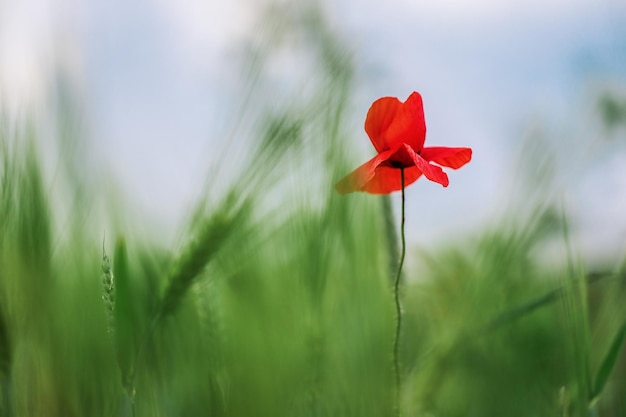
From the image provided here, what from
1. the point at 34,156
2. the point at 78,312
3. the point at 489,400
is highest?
the point at 34,156

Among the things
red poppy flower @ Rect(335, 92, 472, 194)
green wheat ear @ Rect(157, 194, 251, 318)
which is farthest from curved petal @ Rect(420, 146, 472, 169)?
green wheat ear @ Rect(157, 194, 251, 318)

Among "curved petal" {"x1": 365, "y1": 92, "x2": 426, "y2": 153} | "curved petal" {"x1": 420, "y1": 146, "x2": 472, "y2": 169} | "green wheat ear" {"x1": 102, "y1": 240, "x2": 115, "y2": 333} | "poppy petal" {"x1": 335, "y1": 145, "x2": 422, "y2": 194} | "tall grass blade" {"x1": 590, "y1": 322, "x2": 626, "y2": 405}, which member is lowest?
"tall grass blade" {"x1": 590, "y1": 322, "x2": 626, "y2": 405}

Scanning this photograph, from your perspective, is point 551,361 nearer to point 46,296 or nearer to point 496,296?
point 496,296

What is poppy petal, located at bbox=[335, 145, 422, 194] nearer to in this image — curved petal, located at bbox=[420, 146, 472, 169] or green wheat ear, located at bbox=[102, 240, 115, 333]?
curved petal, located at bbox=[420, 146, 472, 169]

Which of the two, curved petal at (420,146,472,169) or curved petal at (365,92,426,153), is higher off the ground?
curved petal at (365,92,426,153)

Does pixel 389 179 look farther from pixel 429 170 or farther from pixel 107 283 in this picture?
pixel 107 283

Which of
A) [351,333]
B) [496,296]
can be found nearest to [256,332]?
[351,333]

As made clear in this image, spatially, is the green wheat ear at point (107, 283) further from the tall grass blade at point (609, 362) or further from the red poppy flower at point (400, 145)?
the tall grass blade at point (609, 362)
